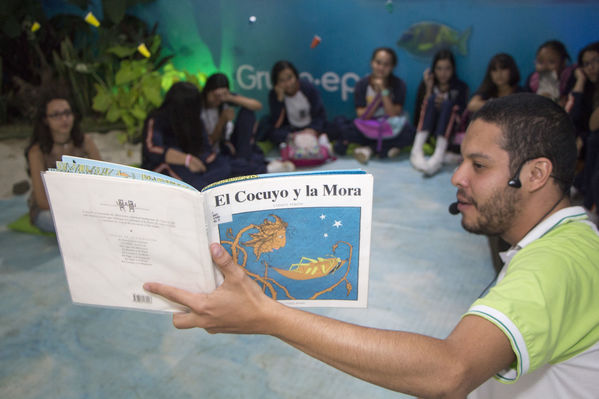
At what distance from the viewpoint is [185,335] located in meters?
2.02

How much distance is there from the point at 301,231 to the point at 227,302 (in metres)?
0.23

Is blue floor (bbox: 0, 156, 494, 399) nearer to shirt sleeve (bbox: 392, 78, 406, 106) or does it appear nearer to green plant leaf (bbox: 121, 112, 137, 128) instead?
shirt sleeve (bbox: 392, 78, 406, 106)

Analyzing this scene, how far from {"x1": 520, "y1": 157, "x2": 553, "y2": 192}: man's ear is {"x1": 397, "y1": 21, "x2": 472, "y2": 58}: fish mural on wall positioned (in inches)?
152

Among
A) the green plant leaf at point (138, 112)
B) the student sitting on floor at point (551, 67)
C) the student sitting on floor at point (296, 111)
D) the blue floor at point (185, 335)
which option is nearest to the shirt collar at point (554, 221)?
the blue floor at point (185, 335)

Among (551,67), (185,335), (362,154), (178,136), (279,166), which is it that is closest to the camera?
(185,335)

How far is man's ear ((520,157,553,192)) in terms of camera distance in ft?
3.54

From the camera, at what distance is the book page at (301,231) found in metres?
0.98

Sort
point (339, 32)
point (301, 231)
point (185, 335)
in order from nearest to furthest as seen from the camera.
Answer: point (301, 231), point (185, 335), point (339, 32)

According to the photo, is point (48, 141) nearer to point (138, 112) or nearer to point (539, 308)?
point (138, 112)

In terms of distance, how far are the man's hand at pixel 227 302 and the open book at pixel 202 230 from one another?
26mm

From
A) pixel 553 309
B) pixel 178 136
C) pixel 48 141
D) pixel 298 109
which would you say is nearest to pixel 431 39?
pixel 298 109

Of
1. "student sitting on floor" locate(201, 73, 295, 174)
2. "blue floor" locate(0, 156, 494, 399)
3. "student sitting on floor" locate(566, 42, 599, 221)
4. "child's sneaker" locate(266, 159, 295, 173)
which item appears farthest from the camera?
"child's sneaker" locate(266, 159, 295, 173)

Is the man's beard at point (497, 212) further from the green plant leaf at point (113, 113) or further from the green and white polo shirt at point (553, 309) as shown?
the green plant leaf at point (113, 113)

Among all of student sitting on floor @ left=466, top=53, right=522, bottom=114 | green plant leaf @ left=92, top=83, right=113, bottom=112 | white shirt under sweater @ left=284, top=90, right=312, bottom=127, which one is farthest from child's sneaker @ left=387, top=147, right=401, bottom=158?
green plant leaf @ left=92, top=83, right=113, bottom=112
